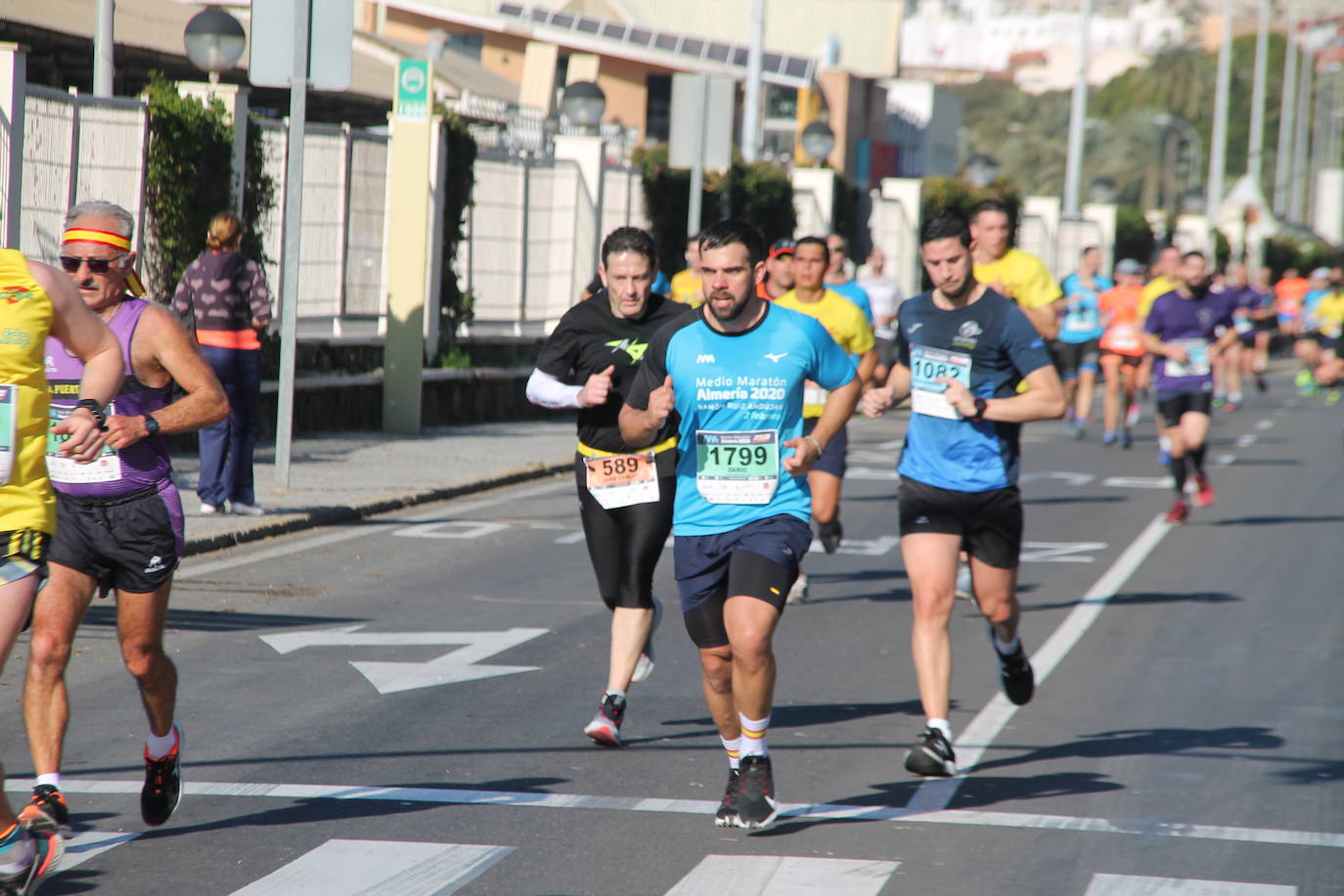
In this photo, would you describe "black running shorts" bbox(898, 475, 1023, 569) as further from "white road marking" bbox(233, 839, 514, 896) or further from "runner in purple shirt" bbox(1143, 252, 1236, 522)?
"runner in purple shirt" bbox(1143, 252, 1236, 522)

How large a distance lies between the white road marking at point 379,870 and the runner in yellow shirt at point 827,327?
4027mm

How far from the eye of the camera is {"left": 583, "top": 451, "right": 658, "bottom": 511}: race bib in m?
7.70

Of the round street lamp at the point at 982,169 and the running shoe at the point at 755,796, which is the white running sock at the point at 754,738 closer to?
the running shoe at the point at 755,796

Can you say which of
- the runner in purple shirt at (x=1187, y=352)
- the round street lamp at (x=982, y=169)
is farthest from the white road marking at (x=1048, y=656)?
the round street lamp at (x=982, y=169)

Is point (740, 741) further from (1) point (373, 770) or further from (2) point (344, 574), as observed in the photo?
(2) point (344, 574)

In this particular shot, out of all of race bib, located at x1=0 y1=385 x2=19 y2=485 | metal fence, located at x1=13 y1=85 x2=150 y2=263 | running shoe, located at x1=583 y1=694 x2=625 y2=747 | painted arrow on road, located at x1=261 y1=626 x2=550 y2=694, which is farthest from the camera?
metal fence, located at x1=13 y1=85 x2=150 y2=263

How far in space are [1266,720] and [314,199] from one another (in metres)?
13.0

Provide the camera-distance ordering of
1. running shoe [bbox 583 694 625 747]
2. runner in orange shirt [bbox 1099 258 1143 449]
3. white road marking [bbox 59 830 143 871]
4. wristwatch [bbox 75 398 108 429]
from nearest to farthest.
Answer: wristwatch [bbox 75 398 108 429]
white road marking [bbox 59 830 143 871]
running shoe [bbox 583 694 625 747]
runner in orange shirt [bbox 1099 258 1143 449]

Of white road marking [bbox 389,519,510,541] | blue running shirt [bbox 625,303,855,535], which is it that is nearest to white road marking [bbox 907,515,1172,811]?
blue running shirt [bbox 625,303,855,535]

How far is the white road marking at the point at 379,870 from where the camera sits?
5.52m

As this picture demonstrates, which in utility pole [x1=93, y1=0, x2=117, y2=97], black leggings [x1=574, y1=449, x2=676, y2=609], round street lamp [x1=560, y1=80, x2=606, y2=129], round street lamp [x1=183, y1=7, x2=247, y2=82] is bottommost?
black leggings [x1=574, y1=449, x2=676, y2=609]

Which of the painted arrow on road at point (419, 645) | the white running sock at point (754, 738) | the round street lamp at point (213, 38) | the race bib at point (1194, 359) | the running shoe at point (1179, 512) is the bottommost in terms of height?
the painted arrow on road at point (419, 645)

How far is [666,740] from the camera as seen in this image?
7.72m

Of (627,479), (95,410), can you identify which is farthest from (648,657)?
(95,410)
